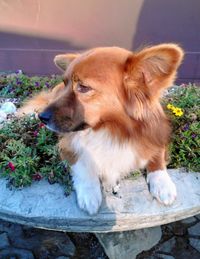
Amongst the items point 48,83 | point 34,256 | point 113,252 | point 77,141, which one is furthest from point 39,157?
point 48,83

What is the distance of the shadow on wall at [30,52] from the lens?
480 centimetres

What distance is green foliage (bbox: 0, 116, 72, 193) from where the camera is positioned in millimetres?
2090

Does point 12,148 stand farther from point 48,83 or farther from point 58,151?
point 48,83

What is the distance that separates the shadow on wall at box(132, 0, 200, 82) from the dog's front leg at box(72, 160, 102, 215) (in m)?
2.68

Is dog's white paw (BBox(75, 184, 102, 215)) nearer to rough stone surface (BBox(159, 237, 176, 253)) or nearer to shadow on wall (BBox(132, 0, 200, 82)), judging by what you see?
rough stone surface (BBox(159, 237, 176, 253))

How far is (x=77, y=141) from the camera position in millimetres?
2174

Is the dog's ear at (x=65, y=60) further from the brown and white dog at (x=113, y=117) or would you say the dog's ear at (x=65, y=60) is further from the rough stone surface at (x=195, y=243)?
the rough stone surface at (x=195, y=243)

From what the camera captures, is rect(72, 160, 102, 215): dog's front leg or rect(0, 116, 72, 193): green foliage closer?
rect(72, 160, 102, 215): dog's front leg

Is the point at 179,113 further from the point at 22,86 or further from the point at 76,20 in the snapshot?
the point at 76,20

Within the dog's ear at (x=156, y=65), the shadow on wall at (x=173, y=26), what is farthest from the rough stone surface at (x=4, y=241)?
the shadow on wall at (x=173, y=26)

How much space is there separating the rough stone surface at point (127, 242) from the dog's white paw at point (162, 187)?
20.2 inches

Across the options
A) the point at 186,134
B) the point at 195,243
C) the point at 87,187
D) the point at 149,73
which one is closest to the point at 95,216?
the point at 87,187

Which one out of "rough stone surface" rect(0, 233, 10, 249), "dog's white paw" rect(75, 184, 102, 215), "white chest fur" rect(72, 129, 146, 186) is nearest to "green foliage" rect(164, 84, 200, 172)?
"white chest fur" rect(72, 129, 146, 186)

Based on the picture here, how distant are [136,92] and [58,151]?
2.17 feet
